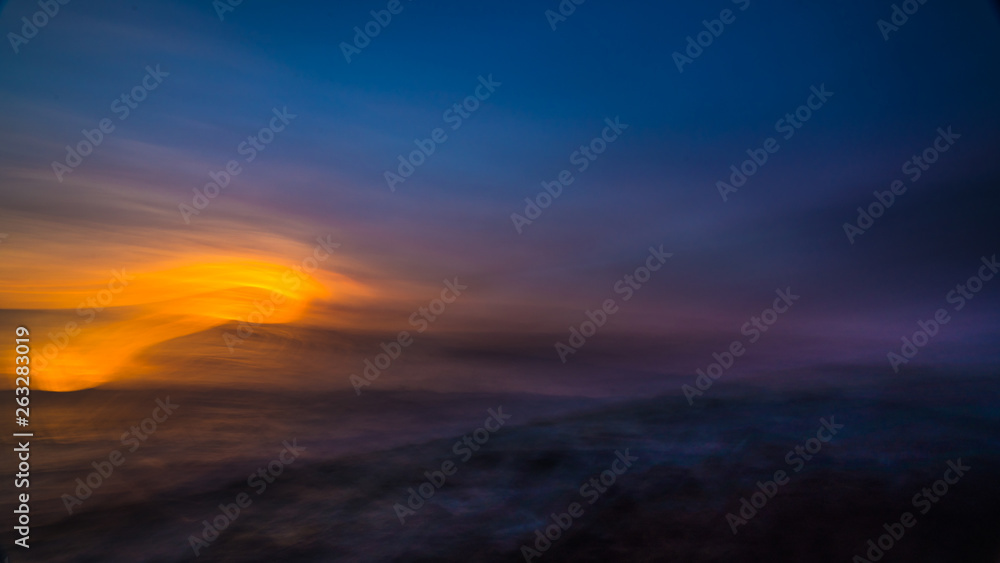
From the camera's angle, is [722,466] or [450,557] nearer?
[450,557]

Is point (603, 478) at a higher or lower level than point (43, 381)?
lower

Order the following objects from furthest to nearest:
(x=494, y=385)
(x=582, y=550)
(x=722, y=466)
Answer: (x=494, y=385), (x=722, y=466), (x=582, y=550)

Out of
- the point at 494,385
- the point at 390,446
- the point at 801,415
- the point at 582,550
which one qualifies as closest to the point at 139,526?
the point at 390,446

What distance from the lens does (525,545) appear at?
→ 10.6 ft

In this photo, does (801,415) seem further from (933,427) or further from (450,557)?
(450,557)

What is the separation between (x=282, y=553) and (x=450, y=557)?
3.29 ft
